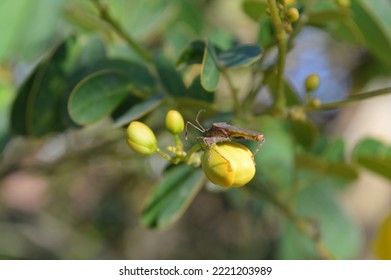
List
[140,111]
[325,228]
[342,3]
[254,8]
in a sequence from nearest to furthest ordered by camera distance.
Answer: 1. [140,111]
2. [342,3]
3. [254,8]
4. [325,228]

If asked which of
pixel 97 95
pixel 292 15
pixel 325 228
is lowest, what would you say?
pixel 325 228

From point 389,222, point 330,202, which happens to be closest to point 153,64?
point 389,222

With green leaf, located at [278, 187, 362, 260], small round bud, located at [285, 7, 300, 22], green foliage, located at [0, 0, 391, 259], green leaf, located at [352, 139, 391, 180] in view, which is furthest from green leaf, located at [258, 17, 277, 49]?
green leaf, located at [278, 187, 362, 260]

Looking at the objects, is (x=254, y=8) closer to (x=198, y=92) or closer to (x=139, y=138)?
(x=198, y=92)

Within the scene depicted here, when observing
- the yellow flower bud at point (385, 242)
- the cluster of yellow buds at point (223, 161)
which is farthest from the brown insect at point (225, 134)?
the yellow flower bud at point (385, 242)

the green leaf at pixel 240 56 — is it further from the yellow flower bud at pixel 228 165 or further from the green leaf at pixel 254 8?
the green leaf at pixel 254 8

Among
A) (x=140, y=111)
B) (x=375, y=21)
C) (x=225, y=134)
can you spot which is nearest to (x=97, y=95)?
(x=140, y=111)

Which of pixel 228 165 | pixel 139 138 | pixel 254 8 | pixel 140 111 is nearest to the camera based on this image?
pixel 228 165
